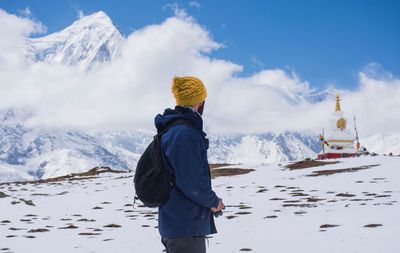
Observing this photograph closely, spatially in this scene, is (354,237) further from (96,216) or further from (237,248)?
(96,216)

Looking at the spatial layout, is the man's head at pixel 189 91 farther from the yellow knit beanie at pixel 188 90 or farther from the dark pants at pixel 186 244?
the dark pants at pixel 186 244

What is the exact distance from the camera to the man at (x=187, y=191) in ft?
17.9

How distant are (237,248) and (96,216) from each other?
908 cm

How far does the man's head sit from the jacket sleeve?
1.93 feet

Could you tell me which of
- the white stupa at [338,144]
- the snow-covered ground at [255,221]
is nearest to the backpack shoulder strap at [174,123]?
the snow-covered ground at [255,221]

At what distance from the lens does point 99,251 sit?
40.1 feet

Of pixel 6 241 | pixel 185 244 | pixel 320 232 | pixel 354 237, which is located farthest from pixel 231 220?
pixel 185 244

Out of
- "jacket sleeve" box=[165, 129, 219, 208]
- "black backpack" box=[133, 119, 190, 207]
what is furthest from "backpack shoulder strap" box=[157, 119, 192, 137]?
"jacket sleeve" box=[165, 129, 219, 208]

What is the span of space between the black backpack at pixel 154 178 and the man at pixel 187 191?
5 centimetres

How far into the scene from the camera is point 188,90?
237 inches

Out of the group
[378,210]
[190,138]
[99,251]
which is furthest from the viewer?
[378,210]

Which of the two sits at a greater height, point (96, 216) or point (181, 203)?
point (181, 203)

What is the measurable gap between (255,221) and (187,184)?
10.5m

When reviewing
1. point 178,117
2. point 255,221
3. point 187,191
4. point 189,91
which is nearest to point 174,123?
point 178,117
